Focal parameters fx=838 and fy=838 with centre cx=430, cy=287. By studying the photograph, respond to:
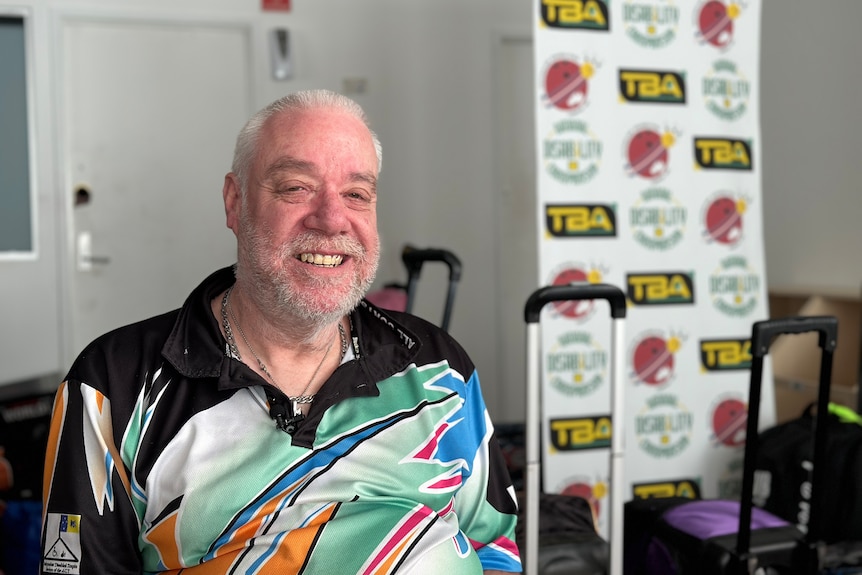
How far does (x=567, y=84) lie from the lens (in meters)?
3.12

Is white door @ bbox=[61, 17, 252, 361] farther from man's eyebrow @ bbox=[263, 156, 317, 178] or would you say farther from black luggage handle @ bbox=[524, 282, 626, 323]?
man's eyebrow @ bbox=[263, 156, 317, 178]

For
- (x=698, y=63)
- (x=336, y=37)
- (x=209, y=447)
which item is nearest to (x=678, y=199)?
(x=698, y=63)

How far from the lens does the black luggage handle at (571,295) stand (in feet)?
6.15

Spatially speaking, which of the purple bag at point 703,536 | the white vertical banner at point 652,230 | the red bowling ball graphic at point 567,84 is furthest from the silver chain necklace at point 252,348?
the red bowling ball graphic at point 567,84

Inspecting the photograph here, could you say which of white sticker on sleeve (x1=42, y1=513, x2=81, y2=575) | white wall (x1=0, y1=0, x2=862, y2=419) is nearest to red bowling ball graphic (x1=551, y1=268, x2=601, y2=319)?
white wall (x1=0, y1=0, x2=862, y2=419)

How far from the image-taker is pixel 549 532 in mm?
2064

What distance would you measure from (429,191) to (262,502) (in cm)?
361

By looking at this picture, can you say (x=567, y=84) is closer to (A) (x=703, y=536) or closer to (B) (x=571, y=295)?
(B) (x=571, y=295)

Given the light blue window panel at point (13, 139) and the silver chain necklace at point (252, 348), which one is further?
the light blue window panel at point (13, 139)

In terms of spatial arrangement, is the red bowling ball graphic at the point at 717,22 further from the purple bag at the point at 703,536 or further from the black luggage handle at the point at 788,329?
the purple bag at the point at 703,536

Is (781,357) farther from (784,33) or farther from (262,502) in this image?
(262,502)

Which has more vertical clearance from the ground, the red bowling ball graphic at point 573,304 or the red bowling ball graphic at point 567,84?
the red bowling ball graphic at point 567,84

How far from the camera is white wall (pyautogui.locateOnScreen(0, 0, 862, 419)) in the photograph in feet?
13.5

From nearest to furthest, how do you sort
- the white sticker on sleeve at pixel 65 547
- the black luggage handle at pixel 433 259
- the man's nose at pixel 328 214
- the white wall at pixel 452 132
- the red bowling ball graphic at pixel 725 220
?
the white sticker on sleeve at pixel 65 547 → the man's nose at pixel 328 214 → the black luggage handle at pixel 433 259 → the red bowling ball graphic at pixel 725 220 → the white wall at pixel 452 132
